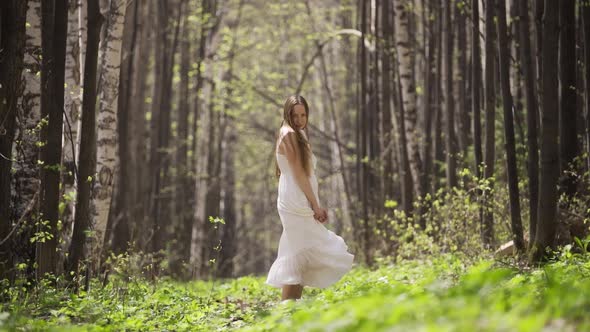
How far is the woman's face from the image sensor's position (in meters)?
6.93

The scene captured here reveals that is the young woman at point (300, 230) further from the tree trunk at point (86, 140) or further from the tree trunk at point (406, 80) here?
the tree trunk at point (406, 80)

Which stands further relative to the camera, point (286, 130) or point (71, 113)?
point (71, 113)

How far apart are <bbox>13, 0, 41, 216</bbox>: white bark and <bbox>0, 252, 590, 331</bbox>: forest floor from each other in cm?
134

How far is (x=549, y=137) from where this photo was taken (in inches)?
298

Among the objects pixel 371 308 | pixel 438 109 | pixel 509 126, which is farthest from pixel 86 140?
pixel 438 109

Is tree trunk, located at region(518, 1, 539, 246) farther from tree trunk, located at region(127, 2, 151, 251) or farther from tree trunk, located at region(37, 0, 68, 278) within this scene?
tree trunk, located at region(127, 2, 151, 251)

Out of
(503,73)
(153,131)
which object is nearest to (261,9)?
(153,131)

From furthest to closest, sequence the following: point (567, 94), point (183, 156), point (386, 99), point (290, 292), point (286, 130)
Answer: point (183, 156) → point (386, 99) → point (567, 94) → point (286, 130) → point (290, 292)

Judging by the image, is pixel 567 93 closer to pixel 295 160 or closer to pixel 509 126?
pixel 509 126

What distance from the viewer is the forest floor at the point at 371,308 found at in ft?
11.5

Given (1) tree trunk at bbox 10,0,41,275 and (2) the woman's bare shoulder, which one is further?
(1) tree trunk at bbox 10,0,41,275

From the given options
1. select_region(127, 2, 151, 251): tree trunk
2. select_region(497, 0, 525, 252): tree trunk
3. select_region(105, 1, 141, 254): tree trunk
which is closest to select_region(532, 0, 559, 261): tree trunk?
select_region(497, 0, 525, 252): tree trunk

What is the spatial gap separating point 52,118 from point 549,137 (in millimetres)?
5035

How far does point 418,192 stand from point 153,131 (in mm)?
7809
